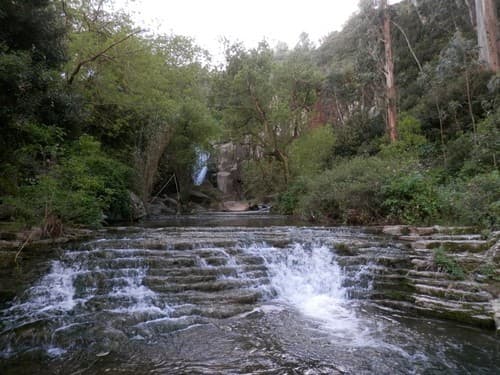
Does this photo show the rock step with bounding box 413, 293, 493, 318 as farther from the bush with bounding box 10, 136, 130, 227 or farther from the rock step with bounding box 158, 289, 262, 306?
the bush with bounding box 10, 136, 130, 227

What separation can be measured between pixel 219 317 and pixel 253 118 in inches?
598

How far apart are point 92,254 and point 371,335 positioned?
186 inches

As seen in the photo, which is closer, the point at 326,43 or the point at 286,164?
the point at 286,164

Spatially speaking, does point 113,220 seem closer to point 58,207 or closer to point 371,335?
point 58,207

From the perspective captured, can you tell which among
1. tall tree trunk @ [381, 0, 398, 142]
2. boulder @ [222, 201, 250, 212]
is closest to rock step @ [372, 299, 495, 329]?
tall tree trunk @ [381, 0, 398, 142]

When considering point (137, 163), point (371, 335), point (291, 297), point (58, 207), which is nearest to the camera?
point (371, 335)

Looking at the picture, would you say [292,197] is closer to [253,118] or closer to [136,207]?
[253,118]

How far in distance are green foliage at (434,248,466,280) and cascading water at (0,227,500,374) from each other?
94 centimetres

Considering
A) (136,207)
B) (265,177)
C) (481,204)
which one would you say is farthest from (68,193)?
(265,177)

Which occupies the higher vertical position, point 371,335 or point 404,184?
point 404,184

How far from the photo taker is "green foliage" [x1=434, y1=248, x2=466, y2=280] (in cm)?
500

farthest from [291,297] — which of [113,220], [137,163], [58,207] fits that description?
[137,163]

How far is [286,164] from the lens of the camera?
18.2 m

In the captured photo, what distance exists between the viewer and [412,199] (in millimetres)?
9094
